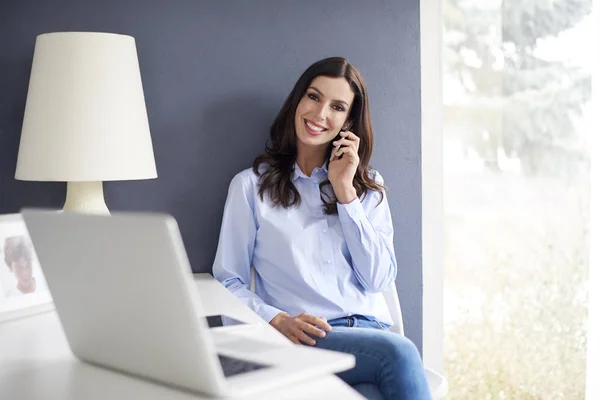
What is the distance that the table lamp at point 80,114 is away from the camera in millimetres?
2262

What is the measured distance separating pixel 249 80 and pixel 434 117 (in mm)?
757

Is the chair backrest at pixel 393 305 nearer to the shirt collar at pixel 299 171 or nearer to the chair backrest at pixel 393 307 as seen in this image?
the chair backrest at pixel 393 307

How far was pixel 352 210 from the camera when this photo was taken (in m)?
2.51

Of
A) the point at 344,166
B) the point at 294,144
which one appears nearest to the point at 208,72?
the point at 294,144

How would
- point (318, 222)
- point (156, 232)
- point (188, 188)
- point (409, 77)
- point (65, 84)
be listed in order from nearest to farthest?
point (156, 232)
point (65, 84)
point (318, 222)
point (188, 188)
point (409, 77)

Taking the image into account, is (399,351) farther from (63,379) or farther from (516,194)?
(516,194)

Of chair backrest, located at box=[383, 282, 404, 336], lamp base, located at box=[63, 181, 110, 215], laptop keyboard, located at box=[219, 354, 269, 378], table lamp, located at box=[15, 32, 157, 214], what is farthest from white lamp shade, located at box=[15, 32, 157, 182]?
laptop keyboard, located at box=[219, 354, 269, 378]

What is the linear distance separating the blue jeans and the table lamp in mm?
779

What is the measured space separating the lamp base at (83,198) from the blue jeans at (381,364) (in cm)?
79

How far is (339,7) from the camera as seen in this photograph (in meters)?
2.91

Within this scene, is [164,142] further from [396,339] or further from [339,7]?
[396,339]

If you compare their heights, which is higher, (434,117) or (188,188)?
(434,117)

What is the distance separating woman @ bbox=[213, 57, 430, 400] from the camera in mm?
2523

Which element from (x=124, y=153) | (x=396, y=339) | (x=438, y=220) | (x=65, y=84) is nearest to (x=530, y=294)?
(x=438, y=220)
